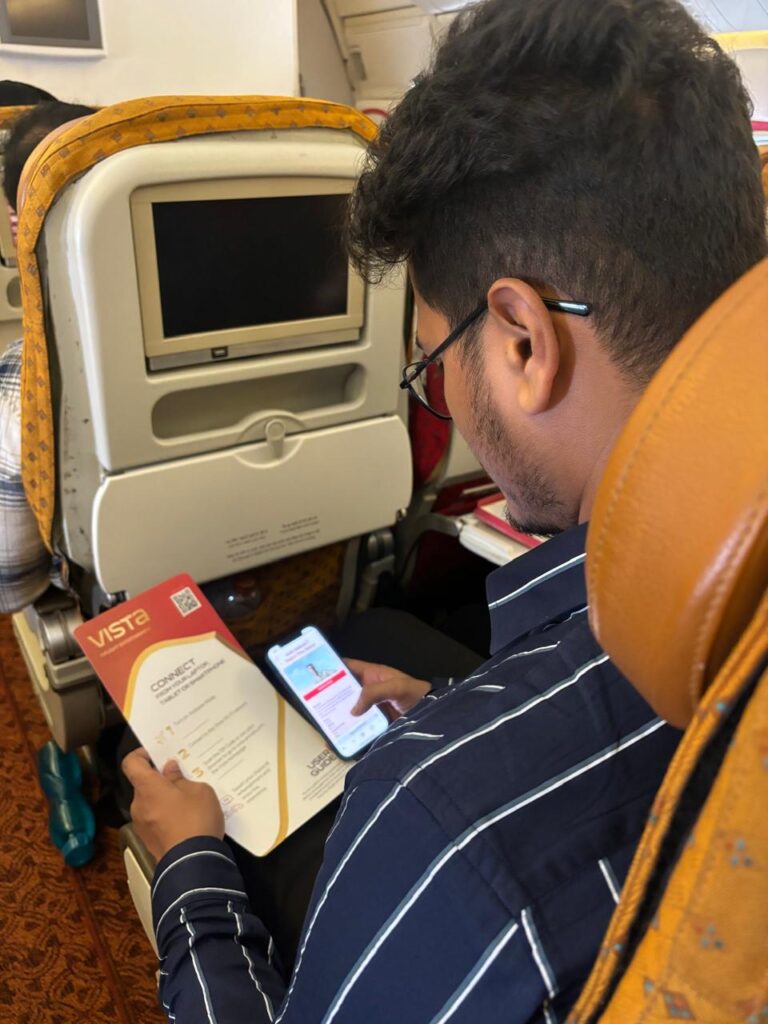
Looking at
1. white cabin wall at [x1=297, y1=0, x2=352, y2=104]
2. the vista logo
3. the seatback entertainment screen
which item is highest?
white cabin wall at [x1=297, y1=0, x2=352, y2=104]

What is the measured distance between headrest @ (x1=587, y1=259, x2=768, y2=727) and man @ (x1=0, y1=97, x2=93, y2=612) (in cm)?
104

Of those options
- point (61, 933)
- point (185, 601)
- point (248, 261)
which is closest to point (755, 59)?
point (248, 261)

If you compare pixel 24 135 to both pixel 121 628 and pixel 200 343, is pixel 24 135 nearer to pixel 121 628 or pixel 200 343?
pixel 200 343

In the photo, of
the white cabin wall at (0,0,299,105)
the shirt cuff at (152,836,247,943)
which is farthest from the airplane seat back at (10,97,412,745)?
the white cabin wall at (0,0,299,105)

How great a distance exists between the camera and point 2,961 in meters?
1.42

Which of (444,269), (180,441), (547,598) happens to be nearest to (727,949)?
(547,598)

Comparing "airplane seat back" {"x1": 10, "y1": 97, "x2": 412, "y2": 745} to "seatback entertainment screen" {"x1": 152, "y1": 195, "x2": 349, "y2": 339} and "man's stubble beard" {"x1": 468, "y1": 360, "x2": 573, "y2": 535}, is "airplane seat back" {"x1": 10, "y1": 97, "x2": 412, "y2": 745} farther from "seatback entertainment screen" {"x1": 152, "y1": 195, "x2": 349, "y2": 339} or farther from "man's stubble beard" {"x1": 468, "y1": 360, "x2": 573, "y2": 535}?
"man's stubble beard" {"x1": 468, "y1": 360, "x2": 573, "y2": 535}

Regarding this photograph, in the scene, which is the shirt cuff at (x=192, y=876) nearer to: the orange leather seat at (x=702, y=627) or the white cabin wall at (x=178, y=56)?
the orange leather seat at (x=702, y=627)

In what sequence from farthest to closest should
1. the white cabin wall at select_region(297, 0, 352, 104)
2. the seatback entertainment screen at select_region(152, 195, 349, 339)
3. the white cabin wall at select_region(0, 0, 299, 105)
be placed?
the white cabin wall at select_region(297, 0, 352, 104) → the white cabin wall at select_region(0, 0, 299, 105) → the seatback entertainment screen at select_region(152, 195, 349, 339)

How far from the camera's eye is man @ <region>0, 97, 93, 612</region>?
1161 millimetres

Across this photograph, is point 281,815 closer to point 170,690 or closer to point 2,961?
point 170,690

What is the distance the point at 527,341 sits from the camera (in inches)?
24.4

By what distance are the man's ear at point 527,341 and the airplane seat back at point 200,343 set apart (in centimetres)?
51

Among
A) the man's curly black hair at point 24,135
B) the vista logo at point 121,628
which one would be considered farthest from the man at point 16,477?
the vista logo at point 121,628
